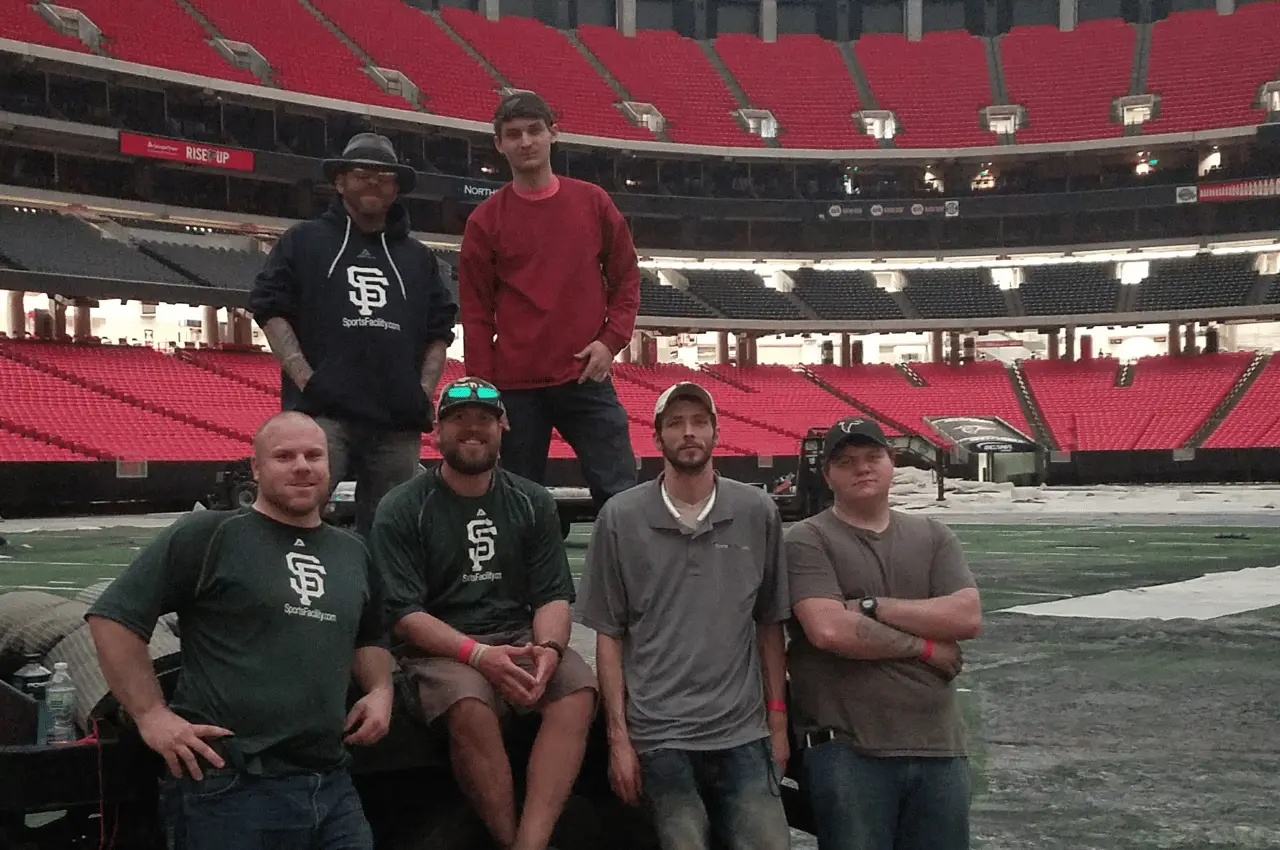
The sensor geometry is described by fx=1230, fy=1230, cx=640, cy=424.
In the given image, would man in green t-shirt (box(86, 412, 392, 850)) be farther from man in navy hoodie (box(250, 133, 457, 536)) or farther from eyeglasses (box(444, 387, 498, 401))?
man in navy hoodie (box(250, 133, 457, 536))

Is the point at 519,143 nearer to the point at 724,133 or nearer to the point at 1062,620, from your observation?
the point at 1062,620

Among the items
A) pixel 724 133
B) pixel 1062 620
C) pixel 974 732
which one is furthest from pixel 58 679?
pixel 724 133

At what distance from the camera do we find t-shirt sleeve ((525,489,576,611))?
442cm

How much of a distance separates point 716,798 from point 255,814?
4.82ft

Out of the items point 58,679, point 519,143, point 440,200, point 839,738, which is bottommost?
point 839,738

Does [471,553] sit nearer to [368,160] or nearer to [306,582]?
[306,582]

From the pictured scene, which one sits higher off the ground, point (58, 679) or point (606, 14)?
point (606, 14)

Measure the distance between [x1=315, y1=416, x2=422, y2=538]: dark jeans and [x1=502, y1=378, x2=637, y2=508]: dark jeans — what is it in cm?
42

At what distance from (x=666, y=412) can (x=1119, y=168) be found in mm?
48279

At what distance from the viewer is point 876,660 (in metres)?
4.15

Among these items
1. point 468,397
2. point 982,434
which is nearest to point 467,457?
point 468,397

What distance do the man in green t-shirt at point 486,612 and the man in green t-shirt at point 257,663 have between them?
29 centimetres

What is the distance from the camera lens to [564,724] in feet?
13.5

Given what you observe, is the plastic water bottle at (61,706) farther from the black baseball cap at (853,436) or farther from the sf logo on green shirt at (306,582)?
the black baseball cap at (853,436)
